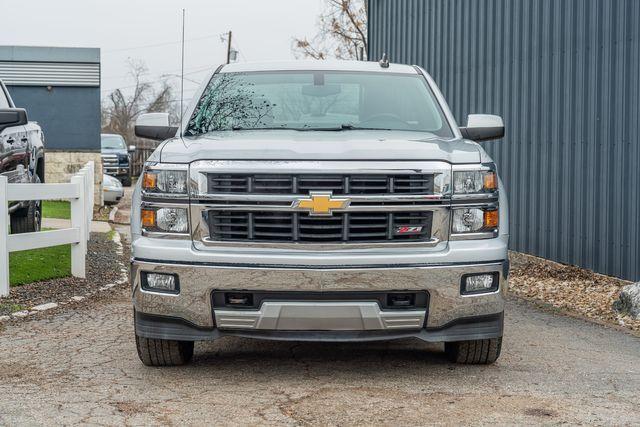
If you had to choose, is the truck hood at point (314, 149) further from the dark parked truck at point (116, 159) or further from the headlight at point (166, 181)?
the dark parked truck at point (116, 159)

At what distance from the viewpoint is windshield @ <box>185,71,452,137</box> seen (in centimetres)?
648

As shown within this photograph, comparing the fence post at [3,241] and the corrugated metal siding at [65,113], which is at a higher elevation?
the corrugated metal siding at [65,113]

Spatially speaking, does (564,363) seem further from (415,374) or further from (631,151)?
(631,151)

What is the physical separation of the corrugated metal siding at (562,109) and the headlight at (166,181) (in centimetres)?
583

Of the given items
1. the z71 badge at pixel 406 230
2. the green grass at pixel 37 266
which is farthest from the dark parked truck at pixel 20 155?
the z71 badge at pixel 406 230

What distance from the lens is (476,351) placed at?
5891mm

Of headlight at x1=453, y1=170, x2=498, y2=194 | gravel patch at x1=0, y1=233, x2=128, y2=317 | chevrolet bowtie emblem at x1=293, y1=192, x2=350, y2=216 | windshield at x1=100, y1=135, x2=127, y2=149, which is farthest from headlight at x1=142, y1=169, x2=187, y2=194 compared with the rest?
windshield at x1=100, y1=135, x2=127, y2=149

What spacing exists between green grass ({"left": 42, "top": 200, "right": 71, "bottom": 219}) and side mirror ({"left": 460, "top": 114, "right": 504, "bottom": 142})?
40.0 feet

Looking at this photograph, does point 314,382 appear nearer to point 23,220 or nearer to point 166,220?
point 166,220

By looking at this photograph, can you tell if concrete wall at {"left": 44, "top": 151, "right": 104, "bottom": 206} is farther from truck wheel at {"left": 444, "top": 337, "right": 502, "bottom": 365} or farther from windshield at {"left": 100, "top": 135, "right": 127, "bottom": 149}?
truck wheel at {"left": 444, "top": 337, "right": 502, "bottom": 365}

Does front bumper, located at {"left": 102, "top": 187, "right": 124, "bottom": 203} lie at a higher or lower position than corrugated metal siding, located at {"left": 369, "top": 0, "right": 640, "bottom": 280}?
lower

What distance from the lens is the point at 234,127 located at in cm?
637

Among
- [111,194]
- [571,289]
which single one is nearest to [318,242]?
[571,289]

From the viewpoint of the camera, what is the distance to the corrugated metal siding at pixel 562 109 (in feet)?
33.3
